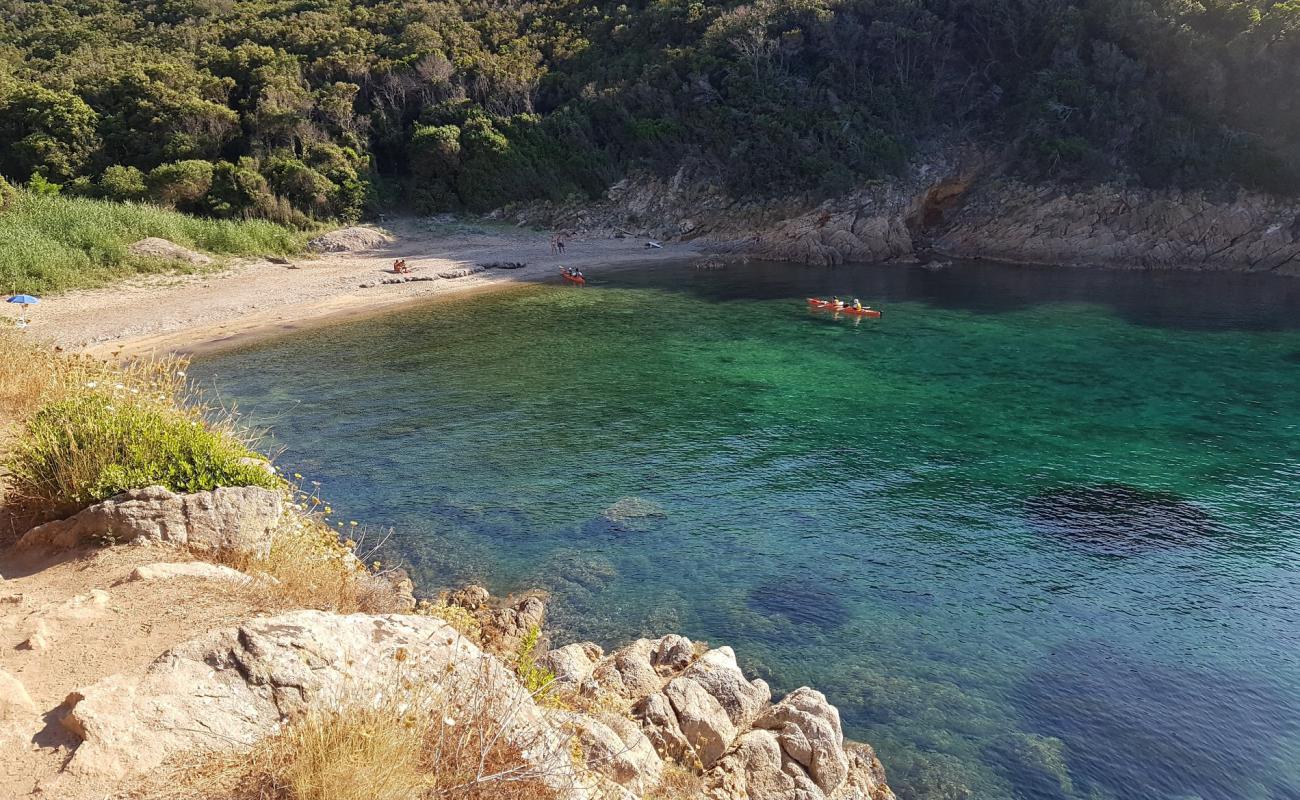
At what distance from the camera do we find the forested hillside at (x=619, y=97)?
44.6 meters

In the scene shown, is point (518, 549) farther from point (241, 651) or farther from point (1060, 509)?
point (1060, 509)

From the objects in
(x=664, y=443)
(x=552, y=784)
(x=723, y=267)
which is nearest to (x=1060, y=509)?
(x=664, y=443)

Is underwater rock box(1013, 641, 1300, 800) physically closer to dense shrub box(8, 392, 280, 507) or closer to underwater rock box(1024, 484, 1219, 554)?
underwater rock box(1024, 484, 1219, 554)

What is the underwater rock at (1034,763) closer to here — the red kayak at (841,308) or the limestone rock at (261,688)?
the limestone rock at (261,688)

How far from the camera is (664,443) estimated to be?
755 inches

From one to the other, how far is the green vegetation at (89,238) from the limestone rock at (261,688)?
1236 inches

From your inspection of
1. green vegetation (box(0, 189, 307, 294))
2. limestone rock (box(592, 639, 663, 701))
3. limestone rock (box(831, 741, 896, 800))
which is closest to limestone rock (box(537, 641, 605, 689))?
limestone rock (box(592, 639, 663, 701))

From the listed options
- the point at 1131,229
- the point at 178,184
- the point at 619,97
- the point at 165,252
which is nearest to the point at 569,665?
the point at 165,252

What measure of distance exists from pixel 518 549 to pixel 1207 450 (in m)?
16.1

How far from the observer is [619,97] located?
5653 centimetres

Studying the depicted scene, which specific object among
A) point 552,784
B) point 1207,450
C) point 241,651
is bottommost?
point 1207,450

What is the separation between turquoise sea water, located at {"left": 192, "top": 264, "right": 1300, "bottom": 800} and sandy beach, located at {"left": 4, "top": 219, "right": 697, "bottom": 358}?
3.34m

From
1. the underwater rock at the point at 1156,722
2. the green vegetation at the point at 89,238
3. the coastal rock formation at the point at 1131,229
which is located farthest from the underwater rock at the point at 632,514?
the coastal rock formation at the point at 1131,229

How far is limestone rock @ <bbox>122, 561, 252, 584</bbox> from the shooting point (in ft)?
24.3
